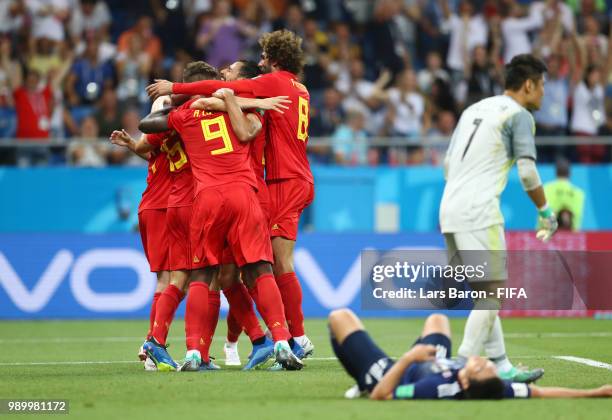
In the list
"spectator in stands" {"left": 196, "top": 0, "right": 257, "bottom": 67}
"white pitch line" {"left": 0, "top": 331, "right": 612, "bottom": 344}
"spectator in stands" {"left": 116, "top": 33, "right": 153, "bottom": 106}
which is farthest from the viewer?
"spectator in stands" {"left": 196, "top": 0, "right": 257, "bottom": 67}

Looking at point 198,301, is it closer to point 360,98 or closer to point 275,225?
point 275,225

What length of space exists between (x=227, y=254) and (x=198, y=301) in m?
0.60

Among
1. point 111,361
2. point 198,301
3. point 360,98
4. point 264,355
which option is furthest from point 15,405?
point 360,98

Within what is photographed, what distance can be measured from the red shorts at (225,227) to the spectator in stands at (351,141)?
28.8 ft

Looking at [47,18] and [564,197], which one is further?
[47,18]

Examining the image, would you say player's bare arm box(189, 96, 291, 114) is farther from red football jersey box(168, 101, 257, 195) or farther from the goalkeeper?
the goalkeeper

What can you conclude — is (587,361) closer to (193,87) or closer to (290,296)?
(290,296)

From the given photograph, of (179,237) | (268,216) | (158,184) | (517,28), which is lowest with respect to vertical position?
(179,237)

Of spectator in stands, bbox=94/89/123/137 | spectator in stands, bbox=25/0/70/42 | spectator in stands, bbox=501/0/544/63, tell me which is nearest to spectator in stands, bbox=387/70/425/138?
spectator in stands, bbox=501/0/544/63

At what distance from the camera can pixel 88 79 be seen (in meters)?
19.4

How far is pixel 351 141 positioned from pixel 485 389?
1113 centimetres

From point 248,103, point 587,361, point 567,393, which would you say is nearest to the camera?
point 567,393

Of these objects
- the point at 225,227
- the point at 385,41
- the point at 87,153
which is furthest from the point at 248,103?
the point at 385,41

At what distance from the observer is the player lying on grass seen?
Result: 716cm
